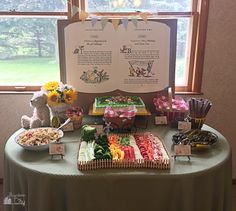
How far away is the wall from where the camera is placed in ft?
7.32

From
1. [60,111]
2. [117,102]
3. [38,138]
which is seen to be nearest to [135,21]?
[117,102]

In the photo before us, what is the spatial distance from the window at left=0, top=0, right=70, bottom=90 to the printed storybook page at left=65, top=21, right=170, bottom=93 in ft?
0.91

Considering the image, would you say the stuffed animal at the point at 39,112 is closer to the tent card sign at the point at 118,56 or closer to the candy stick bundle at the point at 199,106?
the tent card sign at the point at 118,56

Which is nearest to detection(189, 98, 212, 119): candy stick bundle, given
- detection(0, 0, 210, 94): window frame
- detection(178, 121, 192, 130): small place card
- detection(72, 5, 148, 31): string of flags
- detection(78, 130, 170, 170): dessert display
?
detection(178, 121, 192, 130): small place card

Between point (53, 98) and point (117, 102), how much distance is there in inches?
16.3

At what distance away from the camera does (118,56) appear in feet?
7.04

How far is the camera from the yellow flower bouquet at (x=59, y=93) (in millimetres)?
1938

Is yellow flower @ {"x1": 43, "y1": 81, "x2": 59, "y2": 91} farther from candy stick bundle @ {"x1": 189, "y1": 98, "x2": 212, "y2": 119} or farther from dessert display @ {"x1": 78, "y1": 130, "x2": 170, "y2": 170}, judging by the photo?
candy stick bundle @ {"x1": 189, "y1": 98, "x2": 212, "y2": 119}

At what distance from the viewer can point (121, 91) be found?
2.20 meters

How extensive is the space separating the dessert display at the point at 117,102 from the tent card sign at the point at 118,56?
0.25 ft

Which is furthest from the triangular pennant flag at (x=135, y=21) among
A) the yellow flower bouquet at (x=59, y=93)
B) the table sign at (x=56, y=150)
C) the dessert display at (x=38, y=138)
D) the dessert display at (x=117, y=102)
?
the table sign at (x=56, y=150)

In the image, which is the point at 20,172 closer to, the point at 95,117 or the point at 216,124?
the point at 95,117

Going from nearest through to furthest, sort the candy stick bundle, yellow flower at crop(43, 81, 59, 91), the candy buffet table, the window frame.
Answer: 1. the candy buffet table
2. the candy stick bundle
3. yellow flower at crop(43, 81, 59, 91)
4. the window frame

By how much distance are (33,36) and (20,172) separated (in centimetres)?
118
